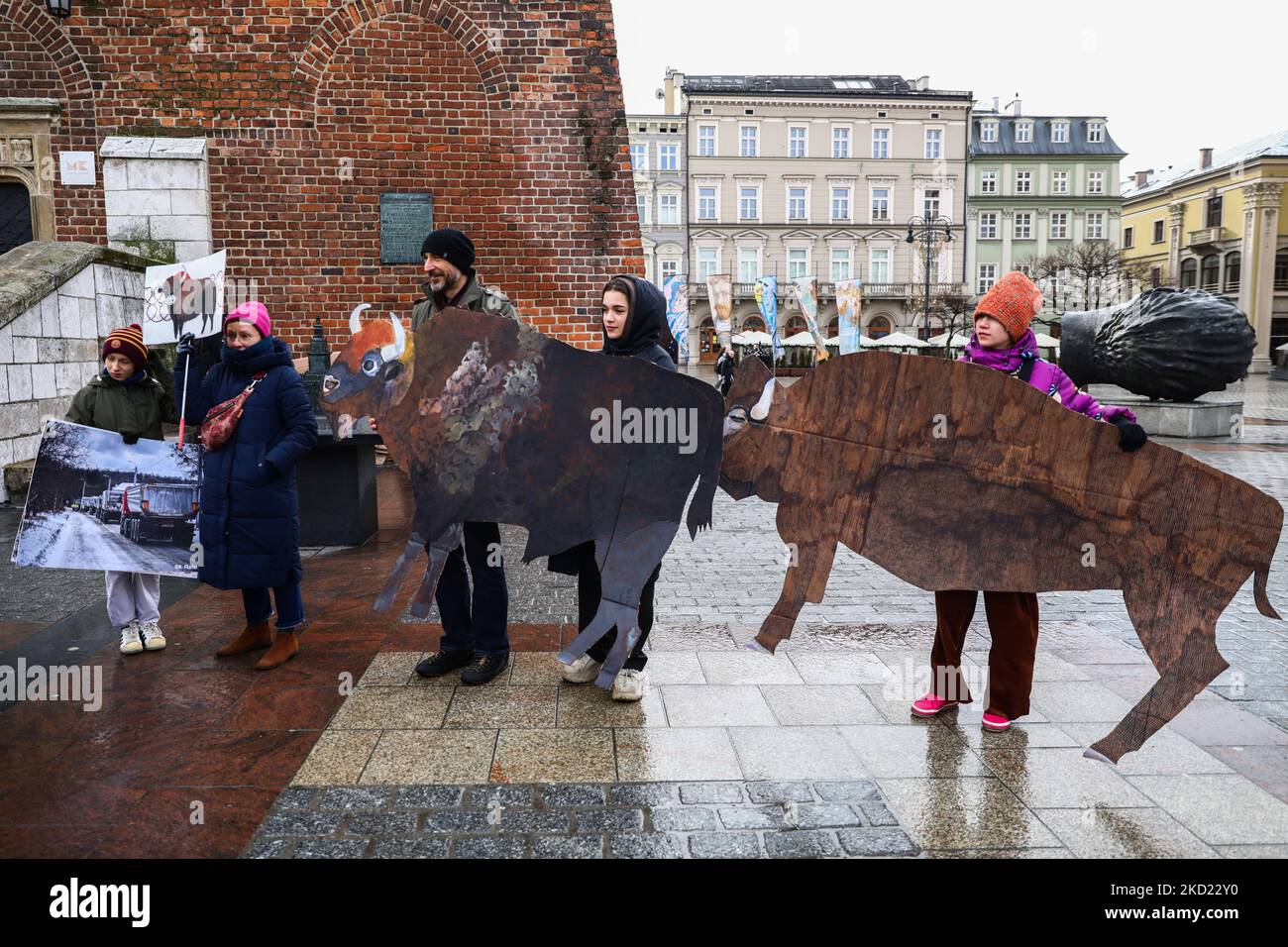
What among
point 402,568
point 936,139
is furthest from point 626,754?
point 936,139

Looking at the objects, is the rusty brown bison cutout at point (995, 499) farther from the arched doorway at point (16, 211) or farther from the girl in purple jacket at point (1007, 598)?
the arched doorway at point (16, 211)

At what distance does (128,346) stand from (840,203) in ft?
193

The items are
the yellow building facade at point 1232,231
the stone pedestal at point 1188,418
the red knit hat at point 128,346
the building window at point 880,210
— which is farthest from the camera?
the building window at point 880,210

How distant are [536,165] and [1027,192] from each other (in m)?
65.3

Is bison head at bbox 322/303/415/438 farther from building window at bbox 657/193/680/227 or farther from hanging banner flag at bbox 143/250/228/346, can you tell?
building window at bbox 657/193/680/227

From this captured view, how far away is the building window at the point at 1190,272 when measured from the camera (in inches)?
2333

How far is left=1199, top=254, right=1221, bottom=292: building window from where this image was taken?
56.7 meters

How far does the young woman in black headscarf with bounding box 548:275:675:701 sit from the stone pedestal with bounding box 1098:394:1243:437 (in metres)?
14.3

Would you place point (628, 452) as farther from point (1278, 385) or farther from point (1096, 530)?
point (1278, 385)

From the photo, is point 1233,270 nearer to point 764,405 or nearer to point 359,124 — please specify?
point 359,124

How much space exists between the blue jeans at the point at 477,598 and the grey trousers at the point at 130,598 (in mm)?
1731

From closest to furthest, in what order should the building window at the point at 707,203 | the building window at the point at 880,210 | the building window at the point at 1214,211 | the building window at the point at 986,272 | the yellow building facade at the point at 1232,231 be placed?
1. the yellow building facade at the point at 1232,231
2. the building window at the point at 1214,211
3. the building window at the point at 707,203
4. the building window at the point at 880,210
5. the building window at the point at 986,272

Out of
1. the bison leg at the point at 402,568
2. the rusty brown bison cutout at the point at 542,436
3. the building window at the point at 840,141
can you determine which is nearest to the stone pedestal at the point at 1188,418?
the rusty brown bison cutout at the point at 542,436
